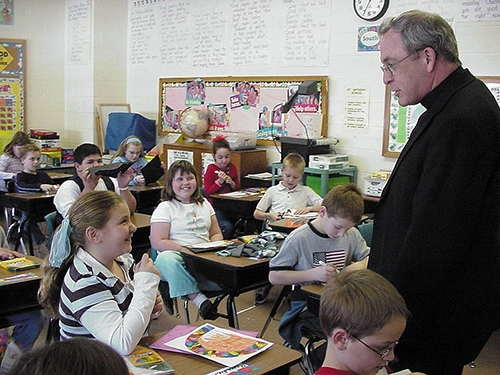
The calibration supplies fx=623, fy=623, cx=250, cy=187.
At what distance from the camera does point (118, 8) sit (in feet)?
26.4

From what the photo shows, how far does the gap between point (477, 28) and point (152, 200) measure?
3221 millimetres

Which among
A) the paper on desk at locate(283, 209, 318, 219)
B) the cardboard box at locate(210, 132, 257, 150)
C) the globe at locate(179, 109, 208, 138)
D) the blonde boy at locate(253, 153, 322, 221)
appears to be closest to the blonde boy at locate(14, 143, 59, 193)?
the globe at locate(179, 109, 208, 138)

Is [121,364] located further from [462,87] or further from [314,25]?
[314,25]

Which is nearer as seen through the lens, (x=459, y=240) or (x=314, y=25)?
(x=459, y=240)

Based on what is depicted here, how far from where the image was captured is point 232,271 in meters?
3.31

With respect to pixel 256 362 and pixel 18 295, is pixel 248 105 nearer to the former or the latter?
pixel 18 295

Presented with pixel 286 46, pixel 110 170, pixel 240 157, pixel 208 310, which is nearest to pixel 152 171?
pixel 240 157

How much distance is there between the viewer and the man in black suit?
1.50m

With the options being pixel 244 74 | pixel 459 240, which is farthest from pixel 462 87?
pixel 244 74

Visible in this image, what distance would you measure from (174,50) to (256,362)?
6122mm

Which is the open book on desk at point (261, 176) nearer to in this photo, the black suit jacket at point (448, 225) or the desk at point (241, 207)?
the desk at point (241, 207)

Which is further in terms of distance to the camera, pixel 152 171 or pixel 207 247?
pixel 152 171

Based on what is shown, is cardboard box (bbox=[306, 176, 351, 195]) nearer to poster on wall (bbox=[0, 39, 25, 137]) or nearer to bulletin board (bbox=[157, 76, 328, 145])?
bulletin board (bbox=[157, 76, 328, 145])

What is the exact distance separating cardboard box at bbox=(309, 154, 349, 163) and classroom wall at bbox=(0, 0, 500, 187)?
19cm
